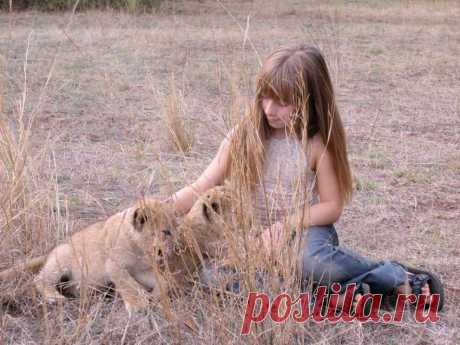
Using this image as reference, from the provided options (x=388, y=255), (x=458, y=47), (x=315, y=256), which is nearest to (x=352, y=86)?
(x=458, y=47)

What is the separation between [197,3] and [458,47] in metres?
6.54

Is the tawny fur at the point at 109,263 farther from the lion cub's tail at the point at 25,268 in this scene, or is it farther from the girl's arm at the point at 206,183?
the girl's arm at the point at 206,183

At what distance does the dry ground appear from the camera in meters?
2.48

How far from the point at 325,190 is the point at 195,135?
2330mm

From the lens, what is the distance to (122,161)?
4500 millimetres

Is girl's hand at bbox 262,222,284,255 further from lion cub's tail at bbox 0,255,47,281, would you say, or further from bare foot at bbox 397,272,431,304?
lion cub's tail at bbox 0,255,47,281

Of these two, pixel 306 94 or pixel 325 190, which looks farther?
pixel 325 190

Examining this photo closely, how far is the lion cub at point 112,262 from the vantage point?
8.45 ft

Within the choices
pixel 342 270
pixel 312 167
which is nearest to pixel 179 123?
pixel 312 167

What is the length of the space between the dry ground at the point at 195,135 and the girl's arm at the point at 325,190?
1.21 feet

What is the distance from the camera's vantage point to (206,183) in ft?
9.67

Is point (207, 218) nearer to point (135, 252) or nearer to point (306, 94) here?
point (135, 252)

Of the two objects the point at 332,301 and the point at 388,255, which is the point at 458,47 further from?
the point at 332,301

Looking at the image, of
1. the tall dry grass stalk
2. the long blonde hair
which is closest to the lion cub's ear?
the long blonde hair
